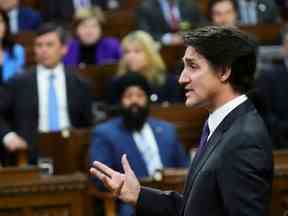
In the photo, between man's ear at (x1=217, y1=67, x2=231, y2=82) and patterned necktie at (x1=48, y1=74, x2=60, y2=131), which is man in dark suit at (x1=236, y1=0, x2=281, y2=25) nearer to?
patterned necktie at (x1=48, y1=74, x2=60, y2=131)

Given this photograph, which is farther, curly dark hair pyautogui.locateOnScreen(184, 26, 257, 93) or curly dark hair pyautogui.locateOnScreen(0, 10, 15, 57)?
curly dark hair pyautogui.locateOnScreen(0, 10, 15, 57)

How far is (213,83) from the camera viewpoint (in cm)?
237

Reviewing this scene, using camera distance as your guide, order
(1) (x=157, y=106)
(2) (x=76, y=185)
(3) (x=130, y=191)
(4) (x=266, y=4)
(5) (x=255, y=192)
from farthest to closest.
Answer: (4) (x=266, y=4)
(1) (x=157, y=106)
(2) (x=76, y=185)
(3) (x=130, y=191)
(5) (x=255, y=192)

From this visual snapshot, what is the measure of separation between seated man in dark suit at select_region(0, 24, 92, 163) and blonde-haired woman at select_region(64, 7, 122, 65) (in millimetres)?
1105

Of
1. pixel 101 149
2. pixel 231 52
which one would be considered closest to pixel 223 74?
pixel 231 52

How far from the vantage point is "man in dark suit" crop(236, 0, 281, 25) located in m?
7.46

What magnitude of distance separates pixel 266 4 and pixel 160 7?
0.85 metres

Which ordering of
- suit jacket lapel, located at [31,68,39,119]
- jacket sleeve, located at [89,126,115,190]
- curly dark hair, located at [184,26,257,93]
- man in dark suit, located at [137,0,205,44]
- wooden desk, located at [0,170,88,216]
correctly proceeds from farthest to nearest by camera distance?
man in dark suit, located at [137,0,205,44] < suit jacket lapel, located at [31,68,39,119] < jacket sleeve, located at [89,126,115,190] < wooden desk, located at [0,170,88,216] < curly dark hair, located at [184,26,257,93]

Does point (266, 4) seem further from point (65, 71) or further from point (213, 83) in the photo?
point (213, 83)

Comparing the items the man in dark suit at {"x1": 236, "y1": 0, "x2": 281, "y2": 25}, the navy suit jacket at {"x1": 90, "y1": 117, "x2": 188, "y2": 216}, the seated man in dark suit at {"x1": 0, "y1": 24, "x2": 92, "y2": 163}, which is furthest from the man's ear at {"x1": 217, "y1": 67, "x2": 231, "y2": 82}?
the man in dark suit at {"x1": 236, "y1": 0, "x2": 281, "y2": 25}

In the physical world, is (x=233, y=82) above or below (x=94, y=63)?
above

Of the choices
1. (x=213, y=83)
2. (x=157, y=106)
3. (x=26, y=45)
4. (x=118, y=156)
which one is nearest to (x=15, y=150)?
(x=118, y=156)

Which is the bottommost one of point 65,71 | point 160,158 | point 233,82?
point 160,158

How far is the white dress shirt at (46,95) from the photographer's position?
5.45 m
